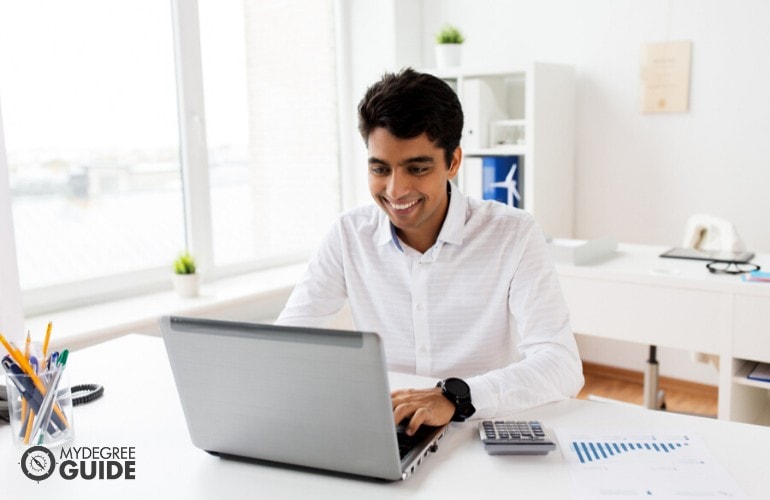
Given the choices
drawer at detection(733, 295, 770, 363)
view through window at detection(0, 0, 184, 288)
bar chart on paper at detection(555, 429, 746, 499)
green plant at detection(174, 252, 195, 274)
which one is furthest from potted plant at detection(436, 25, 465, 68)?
bar chart on paper at detection(555, 429, 746, 499)

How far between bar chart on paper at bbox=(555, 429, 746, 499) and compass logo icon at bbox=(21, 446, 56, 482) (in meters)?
0.78

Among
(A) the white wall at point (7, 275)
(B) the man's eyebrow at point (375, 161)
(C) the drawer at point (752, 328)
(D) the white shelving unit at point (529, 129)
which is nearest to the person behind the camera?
(B) the man's eyebrow at point (375, 161)

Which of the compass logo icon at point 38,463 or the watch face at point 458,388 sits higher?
the watch face at point 458,388

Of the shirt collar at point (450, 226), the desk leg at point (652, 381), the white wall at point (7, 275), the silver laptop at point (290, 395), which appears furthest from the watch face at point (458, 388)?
the desk leg at point (652, 381)

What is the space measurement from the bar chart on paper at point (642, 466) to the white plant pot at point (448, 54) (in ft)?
8.19

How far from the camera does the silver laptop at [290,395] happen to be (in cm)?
97

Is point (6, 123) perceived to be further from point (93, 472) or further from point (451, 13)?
point (451, 13)

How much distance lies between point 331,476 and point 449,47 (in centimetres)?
269

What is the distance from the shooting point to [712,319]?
2242mm

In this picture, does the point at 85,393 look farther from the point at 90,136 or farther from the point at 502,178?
the point at 502,178

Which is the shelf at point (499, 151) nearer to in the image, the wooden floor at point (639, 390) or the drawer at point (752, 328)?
the wooden floor at point (639, 390)

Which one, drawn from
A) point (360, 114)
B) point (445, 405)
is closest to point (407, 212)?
point (360, 114)

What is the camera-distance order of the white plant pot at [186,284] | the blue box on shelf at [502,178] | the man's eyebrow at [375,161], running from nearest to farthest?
1. the man's eyebrow at [375,161]
2. the white plant pot at [186,284]
3. the blue box on shelf at [502,178]

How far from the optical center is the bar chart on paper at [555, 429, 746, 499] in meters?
0.99
